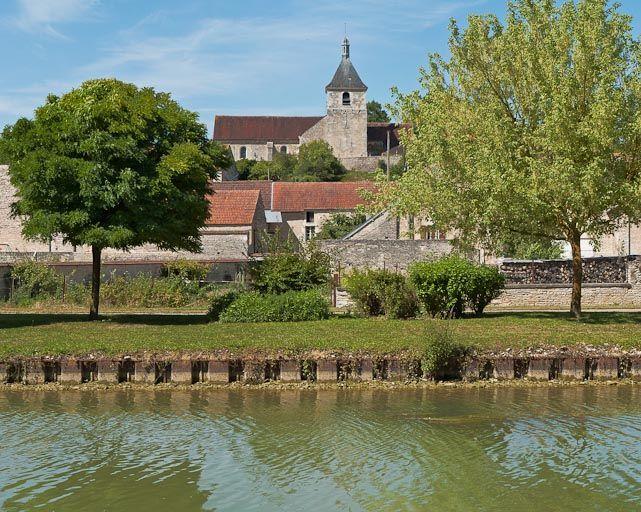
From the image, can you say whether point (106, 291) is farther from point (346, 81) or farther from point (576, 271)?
point (346, 81)

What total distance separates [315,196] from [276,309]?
46.0m

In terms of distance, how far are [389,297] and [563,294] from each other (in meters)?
11.6

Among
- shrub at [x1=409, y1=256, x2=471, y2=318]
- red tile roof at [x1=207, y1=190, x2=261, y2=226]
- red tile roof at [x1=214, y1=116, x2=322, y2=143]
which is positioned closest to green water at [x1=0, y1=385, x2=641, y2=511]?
shrub at [x1=409, y1=256, x2=471, y2=318]

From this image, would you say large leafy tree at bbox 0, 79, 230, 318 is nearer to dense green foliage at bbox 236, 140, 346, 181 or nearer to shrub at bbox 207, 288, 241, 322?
shrub at bbox 207, 288, 241, 322

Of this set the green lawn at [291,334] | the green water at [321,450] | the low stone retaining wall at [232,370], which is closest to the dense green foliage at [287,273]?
the green lawn at [291,334]

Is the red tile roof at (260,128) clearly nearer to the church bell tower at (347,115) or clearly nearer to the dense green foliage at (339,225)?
the church bell tower at (347,115)

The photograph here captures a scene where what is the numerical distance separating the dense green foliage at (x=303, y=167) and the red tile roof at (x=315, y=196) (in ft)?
85.7

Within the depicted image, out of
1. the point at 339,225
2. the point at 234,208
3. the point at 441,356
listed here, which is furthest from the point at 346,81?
the point at 441,356

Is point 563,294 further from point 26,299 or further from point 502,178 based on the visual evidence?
point 26,299

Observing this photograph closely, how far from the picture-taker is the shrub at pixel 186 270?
37.0 m

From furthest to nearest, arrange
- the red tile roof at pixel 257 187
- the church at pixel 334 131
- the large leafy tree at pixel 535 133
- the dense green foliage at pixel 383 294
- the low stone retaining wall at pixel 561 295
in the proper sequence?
the church at pixel 334 131, the red tile roof at pixel 257 187, the low stone retaining wall at pixel 561 295, the dense green foliage at pixel 383 294, the large leafy tree at pixel 535 133

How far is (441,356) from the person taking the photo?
17.3m

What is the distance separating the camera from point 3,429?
13.4 m

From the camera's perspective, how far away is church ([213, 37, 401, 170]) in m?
117
